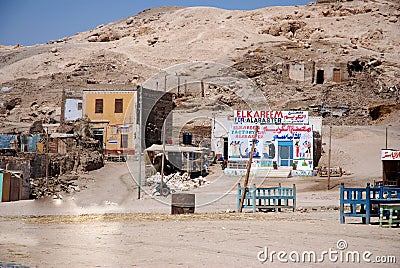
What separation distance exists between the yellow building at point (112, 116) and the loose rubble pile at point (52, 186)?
884 centimetres

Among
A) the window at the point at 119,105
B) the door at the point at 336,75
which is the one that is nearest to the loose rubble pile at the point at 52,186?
the window at the point at 119,105

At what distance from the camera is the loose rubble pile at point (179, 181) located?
88.5 feet

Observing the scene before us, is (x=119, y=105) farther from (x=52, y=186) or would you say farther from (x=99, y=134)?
(x=52, y=186)

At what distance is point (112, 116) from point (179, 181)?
10.7 m

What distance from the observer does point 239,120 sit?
31.8m

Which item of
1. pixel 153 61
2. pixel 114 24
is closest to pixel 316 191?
pixel 153 61

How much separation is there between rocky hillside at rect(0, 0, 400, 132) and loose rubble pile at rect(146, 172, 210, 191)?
17.7 meters

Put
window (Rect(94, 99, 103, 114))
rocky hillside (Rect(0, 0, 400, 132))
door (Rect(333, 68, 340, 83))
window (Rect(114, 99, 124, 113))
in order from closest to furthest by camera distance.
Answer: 1. window (Rect(114, 99, 124, 113))
2. window (Rect(94, 99, 103, 114))
3. rocky hillside (Rect(0, 0, 400, 132))
4. door (Rect(333, 68, 340, 83))

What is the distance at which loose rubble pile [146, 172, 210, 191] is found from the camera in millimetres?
26981

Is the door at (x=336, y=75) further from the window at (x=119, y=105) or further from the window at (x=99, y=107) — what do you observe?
the window at (x=99, y=107)

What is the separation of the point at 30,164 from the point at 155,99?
600 inches

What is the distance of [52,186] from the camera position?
2545cm

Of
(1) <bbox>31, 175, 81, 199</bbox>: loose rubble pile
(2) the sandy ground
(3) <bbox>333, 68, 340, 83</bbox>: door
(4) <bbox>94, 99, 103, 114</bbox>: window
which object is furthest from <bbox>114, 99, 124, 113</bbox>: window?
(3) <bbox>333, 68, 340, 83</bbox>: door

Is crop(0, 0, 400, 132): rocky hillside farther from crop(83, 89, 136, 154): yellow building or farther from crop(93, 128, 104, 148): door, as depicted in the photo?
crop(93, 128, 104, 148): door
